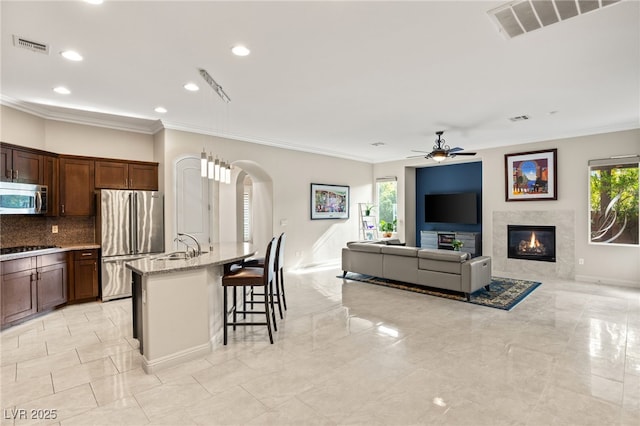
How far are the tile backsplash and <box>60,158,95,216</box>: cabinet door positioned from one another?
0.89ft

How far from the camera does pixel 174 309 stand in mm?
3037

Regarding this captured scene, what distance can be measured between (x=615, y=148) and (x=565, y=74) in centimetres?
362

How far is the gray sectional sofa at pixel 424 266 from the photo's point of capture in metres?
5.06

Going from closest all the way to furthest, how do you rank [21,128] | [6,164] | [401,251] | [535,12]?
[535,12], [6,164], [21,128], [401,251]

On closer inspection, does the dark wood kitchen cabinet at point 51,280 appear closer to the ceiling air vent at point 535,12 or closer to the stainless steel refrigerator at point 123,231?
the stainless steel refrigerator at point 123,231

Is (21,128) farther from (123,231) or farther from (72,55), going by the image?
(72,55)

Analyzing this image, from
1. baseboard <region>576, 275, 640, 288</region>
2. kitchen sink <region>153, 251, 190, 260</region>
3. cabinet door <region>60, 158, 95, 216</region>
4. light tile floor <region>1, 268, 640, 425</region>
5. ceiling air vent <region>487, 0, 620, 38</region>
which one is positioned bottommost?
light tile floor <region>1, 268, 640, 425</region>

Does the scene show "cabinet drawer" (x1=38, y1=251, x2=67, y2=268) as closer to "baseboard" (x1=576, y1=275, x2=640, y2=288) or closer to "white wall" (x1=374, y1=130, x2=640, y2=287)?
"white wall" (x1=374, y1=130, x2=640, y2=287)

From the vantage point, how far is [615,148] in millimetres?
5957

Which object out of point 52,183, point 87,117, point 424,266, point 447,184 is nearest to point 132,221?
point 52,183

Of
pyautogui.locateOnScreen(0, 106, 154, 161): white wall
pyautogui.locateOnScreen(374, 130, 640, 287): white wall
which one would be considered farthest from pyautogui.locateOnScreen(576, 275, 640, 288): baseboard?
pyautogui.locateOnScreen(0, 106, 154, 161): white wall

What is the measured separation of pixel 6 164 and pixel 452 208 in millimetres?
8598

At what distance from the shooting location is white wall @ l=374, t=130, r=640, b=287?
5.87m

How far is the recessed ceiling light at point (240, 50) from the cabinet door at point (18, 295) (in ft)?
12.4
